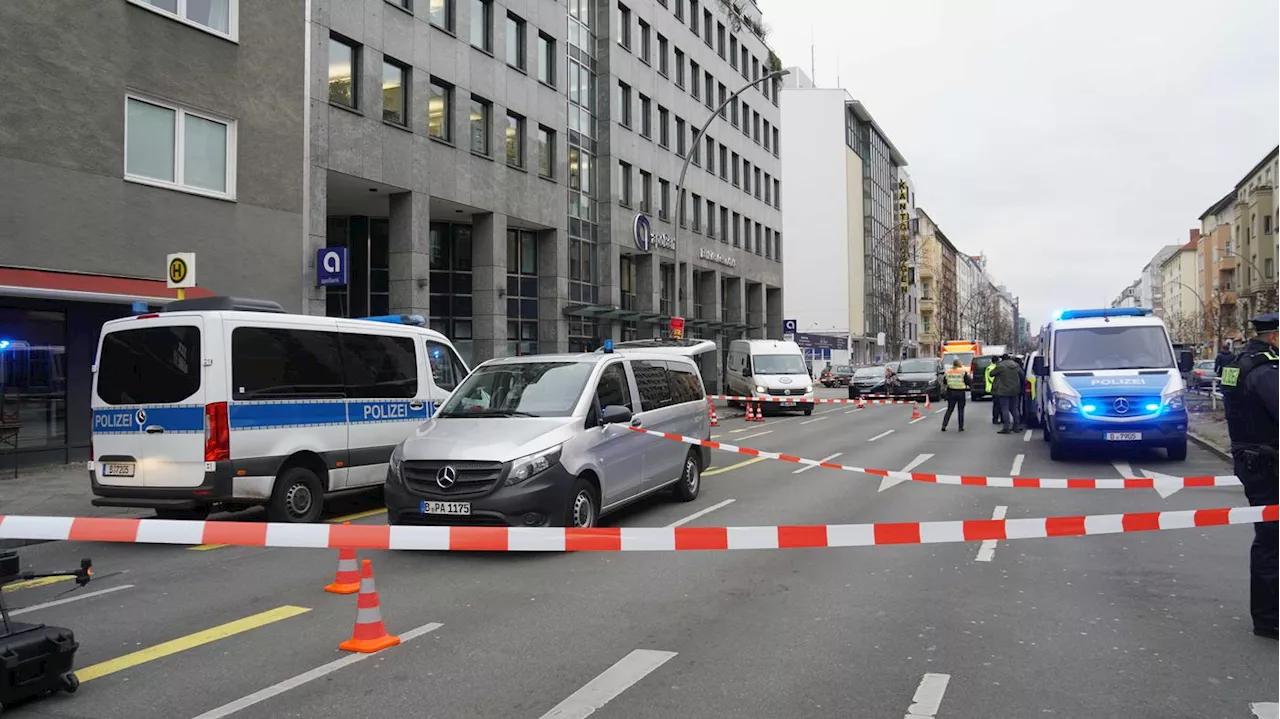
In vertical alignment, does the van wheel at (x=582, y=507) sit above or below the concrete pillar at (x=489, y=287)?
below

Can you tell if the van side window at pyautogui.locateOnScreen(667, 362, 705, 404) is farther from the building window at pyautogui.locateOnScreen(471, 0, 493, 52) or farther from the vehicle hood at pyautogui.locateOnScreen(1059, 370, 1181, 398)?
the building window at pyautogui.locateOnScreen(471, 0, 493, 52)

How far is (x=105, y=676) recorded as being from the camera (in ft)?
16.1

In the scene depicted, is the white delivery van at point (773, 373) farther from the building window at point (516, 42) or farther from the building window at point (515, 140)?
the building window at point (516, 42)

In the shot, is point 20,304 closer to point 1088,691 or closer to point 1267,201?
point 1088,691

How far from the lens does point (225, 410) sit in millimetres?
8680

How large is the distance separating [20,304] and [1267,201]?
251 feet

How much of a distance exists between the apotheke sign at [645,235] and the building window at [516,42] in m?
9.03

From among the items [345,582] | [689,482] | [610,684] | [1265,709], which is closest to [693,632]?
[610,684]

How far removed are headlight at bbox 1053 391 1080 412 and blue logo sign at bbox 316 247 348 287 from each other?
14.0 meters

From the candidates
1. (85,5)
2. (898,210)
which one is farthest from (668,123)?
(898,210)

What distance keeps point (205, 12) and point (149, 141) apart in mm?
2967

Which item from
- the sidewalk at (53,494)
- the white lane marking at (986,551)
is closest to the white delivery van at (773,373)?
the sidewalk at (53,494)

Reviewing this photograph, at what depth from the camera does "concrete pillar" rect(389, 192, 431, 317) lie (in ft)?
76.5

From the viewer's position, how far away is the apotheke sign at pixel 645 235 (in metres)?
36.2
